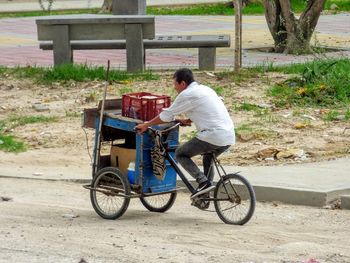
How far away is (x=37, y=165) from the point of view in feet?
38.8

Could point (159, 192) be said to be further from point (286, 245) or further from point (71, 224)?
point (286, 245)

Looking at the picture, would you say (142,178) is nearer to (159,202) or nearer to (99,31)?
(159,202)

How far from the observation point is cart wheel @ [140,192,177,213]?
968 centimetres

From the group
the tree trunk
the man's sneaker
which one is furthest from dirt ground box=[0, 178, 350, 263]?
the tree trunk

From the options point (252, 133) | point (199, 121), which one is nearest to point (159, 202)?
point (199, 121)

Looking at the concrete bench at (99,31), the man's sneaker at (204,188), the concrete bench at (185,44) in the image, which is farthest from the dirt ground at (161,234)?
the concrete bench at (185,44)

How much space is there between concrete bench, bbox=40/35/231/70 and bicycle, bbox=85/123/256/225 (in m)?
7.20

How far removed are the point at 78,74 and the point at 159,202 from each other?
6260 mm

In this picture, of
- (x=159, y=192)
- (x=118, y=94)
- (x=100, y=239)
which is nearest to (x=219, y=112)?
(x=159, y=192)

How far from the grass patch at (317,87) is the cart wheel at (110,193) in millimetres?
4608

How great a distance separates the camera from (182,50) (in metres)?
20.2

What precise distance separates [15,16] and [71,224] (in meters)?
20.8

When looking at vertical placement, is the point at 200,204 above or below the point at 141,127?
below

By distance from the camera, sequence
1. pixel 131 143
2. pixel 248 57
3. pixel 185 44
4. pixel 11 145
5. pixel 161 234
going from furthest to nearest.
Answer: pixel 248 57 → pixel 185 44 → pixel 11 145 → pixel 131 143 → pixel 161 234
